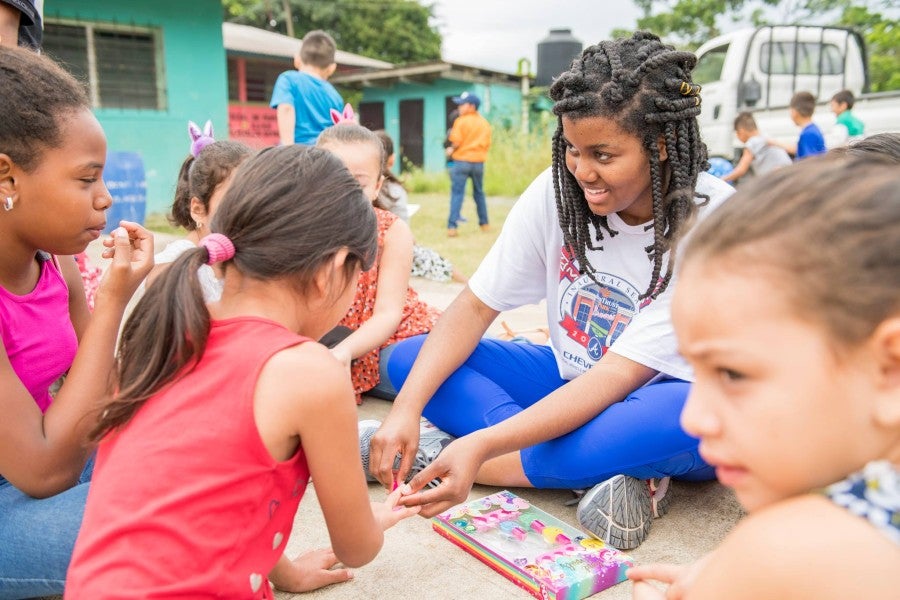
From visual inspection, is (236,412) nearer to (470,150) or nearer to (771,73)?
(470,150)

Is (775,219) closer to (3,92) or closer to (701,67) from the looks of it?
(3,92)

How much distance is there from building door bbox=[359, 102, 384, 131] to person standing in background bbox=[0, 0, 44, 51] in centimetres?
1556

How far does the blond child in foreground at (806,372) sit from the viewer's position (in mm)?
687

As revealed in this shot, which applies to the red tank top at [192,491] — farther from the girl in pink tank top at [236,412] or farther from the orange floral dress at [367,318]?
the orange floral dress at [367,318]

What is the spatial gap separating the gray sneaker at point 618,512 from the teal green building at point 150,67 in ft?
24.4

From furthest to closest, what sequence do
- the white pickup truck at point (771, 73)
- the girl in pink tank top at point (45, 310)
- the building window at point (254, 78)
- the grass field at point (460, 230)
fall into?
the building window at point (254, 78) < the white pickup truck at point (771, 73) < the grass field at point (460, 230) < the girl in pink tank top at point (45, 310)

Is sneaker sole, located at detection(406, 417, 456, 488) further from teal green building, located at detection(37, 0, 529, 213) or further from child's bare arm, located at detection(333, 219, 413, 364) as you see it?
teal green building, located at detection(37, 0, 529, 213)

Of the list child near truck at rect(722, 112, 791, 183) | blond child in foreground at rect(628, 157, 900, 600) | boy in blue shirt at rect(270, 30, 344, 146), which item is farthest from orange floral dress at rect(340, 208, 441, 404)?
child near truck at rect(722, 112, 791, 183)

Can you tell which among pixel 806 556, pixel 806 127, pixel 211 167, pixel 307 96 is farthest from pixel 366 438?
pixel 806 127

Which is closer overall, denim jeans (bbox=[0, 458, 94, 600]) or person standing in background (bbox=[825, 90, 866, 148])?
denim jeans (bbox=[0, 458, 94, 600])

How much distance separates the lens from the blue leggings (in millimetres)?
1768

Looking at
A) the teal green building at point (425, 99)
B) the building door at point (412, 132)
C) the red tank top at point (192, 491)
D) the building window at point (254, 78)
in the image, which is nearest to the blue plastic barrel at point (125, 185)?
the building window at point (254, 78)

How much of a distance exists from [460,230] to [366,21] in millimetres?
20116

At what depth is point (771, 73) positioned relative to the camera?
26.3 feet
